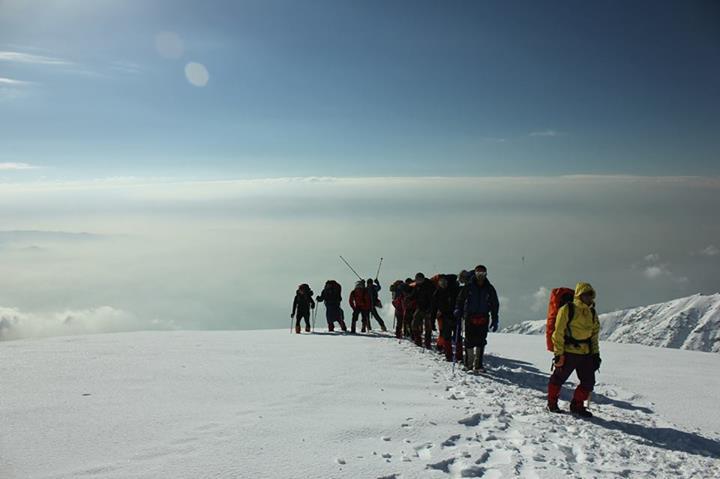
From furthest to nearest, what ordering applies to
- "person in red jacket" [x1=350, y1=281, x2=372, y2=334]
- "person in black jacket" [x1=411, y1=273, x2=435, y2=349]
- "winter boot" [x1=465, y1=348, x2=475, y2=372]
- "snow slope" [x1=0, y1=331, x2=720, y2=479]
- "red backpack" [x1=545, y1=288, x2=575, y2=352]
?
"person in red jacket" [x1=350, y1=281, x2=372, y2=334], "person in black jacket" [x1=411, y1=273, x2=435, y2=349], "winter boot" [x1=465, y1=348, x2=475, y2=372], "red backpack" [x1=545, y1=288, x2=575, y2=352], "snow slope" [x1=0, y1=331, x2=720, y2=479]

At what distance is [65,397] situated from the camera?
6.70 m

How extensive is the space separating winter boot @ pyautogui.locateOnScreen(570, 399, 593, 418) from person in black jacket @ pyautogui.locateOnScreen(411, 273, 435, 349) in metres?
5.98

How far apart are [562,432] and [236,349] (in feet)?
27.8

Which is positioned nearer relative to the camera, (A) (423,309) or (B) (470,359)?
(B) (470,359)

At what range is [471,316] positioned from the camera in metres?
10.5

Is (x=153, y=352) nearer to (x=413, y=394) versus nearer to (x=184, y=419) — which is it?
(x=184, y=419)

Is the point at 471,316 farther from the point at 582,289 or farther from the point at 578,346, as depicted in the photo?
the point at 582,289

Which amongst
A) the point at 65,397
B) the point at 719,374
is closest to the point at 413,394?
the point at 65,397

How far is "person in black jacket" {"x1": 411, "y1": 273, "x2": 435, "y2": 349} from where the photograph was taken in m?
13.5

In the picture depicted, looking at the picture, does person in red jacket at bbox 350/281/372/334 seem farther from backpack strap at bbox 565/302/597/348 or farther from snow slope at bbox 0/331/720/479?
backpack strap at bbox 565/302/597/348

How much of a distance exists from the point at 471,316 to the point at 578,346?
10.3 ft

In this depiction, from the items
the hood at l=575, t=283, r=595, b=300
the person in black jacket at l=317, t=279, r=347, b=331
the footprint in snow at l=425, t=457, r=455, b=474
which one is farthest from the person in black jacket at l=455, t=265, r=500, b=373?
the person in black jacket at l=317, t=279, r=347, b=331

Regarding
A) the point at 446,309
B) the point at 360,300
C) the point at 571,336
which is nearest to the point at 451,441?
the point at 571,336

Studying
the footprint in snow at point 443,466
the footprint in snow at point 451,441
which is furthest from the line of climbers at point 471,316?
the footprint in snow at point 443,466
